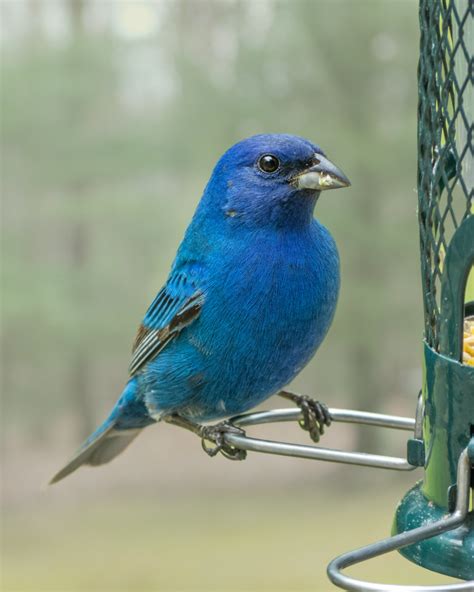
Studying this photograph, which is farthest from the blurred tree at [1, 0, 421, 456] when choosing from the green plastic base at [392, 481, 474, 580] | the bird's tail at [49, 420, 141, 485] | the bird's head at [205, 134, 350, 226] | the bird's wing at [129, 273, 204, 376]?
the green plastic base at [392, 481, 474, 580]

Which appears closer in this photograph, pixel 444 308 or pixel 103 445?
pixel 444 308

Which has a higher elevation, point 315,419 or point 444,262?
point 444,262

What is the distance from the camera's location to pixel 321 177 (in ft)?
6.44

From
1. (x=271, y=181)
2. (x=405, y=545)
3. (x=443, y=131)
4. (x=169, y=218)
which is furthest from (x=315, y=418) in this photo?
(x=169, y=218)

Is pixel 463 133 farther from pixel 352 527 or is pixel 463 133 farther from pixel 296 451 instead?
pixel 352 527

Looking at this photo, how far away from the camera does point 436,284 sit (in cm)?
175

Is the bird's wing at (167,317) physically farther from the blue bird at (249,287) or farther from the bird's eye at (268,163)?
the bird's eye at (268,163)

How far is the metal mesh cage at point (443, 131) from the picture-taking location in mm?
1687

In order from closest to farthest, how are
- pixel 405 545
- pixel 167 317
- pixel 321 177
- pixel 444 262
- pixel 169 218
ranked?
pixel 405 545 → pixel 444 262 → pixel 321 177 → pixel 167 317 → pixel 169 218

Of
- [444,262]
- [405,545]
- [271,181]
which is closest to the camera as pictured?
[405,545]

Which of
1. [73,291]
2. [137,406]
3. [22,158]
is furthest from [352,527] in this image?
[137,406]

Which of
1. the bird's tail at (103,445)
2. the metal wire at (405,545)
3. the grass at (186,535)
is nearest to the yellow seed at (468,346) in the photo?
the metal wire at (405,545)

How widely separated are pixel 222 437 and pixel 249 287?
323 millimetres

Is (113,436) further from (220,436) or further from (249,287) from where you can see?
(249,287)
